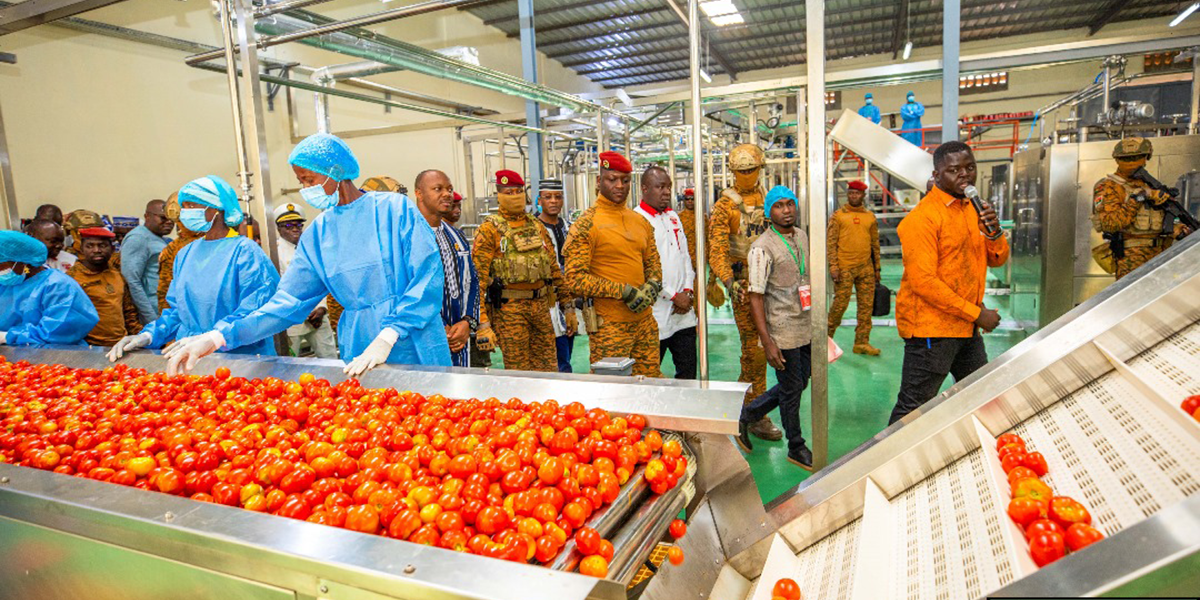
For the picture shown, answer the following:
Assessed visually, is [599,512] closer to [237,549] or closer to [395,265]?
[237,549]

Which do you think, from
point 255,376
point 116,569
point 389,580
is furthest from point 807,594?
point 255,376

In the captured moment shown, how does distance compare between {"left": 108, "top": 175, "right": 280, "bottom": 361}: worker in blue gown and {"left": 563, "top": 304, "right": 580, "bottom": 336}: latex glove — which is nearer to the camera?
{"left": 108, "top": 175, "right": 280, "bottom": 361}: worker in blue gown

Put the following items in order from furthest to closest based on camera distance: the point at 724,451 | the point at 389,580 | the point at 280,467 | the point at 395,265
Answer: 1. the point at 395,265
2. the point at 724,451
3. the point at 280,467
4. the point at 389,580

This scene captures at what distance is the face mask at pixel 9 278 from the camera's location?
3.76 meters

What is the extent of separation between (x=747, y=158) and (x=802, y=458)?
6.70 feet

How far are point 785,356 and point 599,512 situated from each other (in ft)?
8.54

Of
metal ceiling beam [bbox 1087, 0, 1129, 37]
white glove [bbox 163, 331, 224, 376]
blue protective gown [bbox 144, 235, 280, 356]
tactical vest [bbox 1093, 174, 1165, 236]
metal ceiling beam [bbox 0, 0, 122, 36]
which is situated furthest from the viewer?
metal ceiling beam [bbox 1087, 0, 1129, 37]

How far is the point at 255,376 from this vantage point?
2662 millimetres

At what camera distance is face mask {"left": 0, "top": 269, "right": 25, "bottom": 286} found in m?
3.76

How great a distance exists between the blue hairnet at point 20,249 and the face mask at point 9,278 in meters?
0.10

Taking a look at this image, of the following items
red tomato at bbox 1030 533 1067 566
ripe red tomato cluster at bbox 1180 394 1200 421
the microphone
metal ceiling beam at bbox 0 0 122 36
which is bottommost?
red tomato at bbox 1030 533 1067 566

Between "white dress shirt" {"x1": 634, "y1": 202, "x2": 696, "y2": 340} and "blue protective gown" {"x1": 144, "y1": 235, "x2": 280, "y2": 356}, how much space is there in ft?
7.92

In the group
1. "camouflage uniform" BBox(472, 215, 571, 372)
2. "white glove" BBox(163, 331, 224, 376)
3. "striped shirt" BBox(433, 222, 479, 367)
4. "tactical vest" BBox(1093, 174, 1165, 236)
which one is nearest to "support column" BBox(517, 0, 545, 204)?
"camouflage uniform" BBox(472, 215, 571, 372)

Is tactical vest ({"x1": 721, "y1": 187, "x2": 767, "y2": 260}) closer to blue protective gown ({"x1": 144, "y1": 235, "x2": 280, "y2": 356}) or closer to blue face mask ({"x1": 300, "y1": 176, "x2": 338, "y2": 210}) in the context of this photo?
blue face mask ({"x1": 300, "y1": 176, "x2": 338, "y2": 210})
